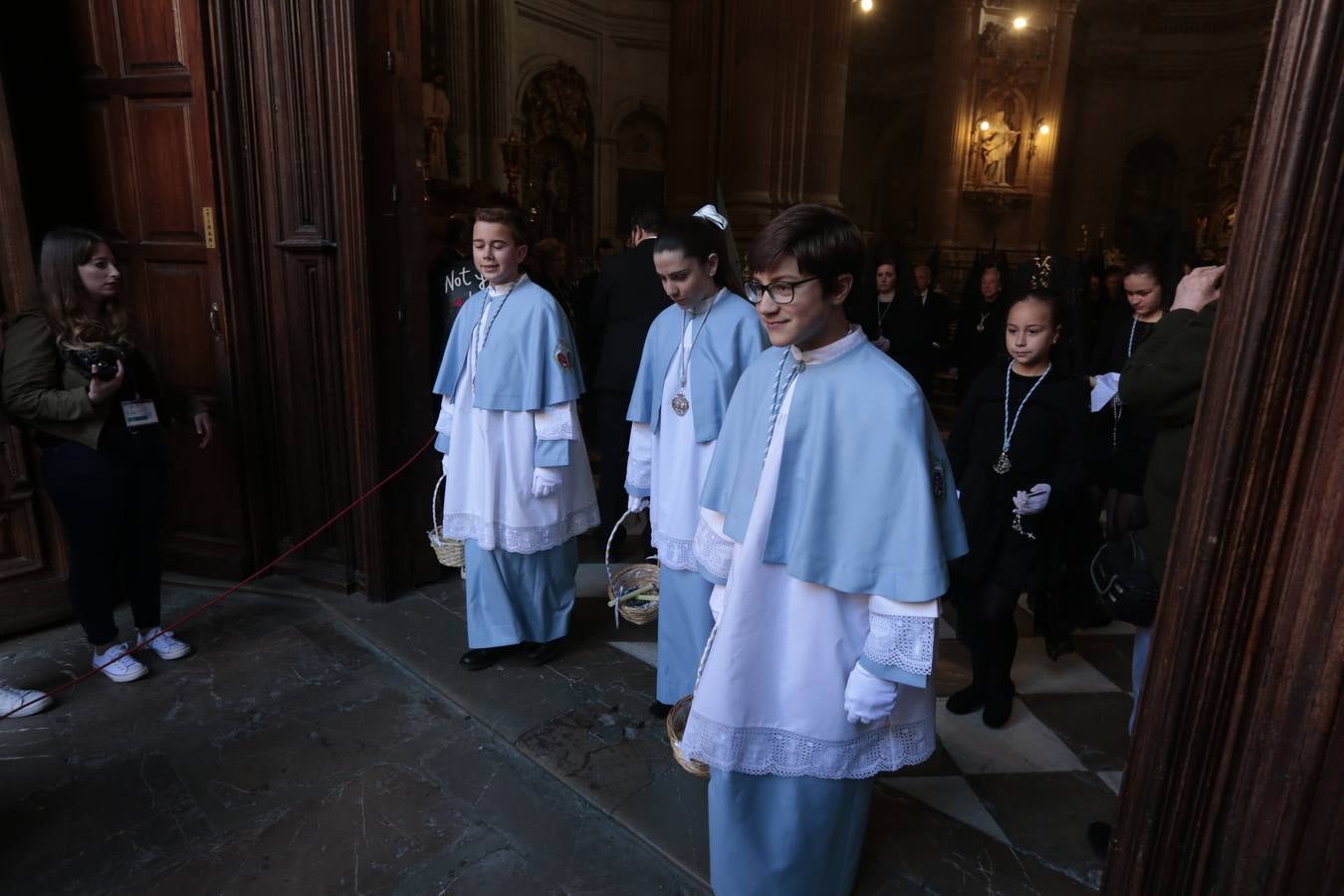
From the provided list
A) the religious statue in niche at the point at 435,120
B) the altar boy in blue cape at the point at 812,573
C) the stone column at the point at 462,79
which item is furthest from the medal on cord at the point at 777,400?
the stone column at the point at 462,79

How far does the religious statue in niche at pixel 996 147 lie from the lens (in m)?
14.0

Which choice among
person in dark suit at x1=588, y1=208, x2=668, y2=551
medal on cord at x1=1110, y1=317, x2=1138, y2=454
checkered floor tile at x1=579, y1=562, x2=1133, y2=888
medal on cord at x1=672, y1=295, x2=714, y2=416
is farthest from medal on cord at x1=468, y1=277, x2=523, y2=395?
medal on cord at x1=1110, y1=317, x2=1138, y2=454

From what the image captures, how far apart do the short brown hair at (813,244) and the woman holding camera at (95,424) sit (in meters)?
2.61

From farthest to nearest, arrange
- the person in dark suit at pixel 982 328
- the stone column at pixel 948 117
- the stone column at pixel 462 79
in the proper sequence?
the stone column at pixel 948 117, the stone column at pixel 462 79, the person in dark suit at pixel 982 328

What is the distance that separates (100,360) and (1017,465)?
130 inches

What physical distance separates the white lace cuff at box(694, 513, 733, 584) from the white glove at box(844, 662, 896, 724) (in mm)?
389

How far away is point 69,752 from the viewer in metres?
2.73

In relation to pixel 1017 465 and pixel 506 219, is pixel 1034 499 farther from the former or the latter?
pixel 506 219

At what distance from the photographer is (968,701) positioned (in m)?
2.90

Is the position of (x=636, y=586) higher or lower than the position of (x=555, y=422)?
lower

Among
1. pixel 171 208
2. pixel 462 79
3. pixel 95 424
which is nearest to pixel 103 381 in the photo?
pixel 95 424

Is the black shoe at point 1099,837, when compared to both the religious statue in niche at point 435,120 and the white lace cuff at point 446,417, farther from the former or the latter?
the religious statue in niche at point 435,120

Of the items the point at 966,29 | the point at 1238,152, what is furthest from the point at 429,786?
the point at 1238,152

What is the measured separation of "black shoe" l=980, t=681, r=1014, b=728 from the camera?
9.27 ft
